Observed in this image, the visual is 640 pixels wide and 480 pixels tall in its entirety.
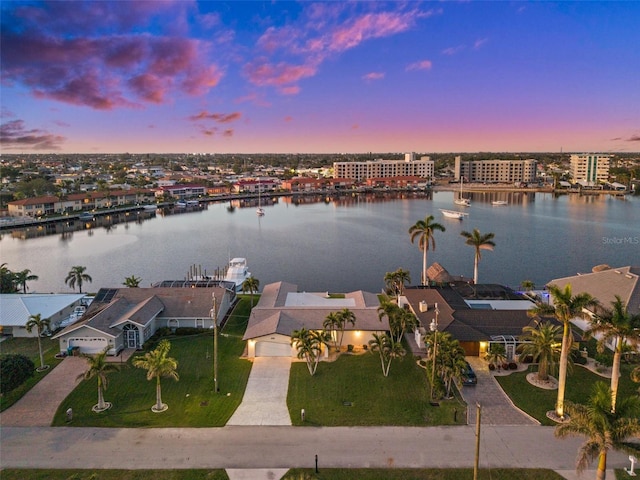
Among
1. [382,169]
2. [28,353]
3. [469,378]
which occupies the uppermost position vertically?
[382,169]

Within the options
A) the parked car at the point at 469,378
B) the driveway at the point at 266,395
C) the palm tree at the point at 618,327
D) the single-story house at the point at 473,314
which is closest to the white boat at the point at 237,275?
the single-story house at the point at 473,314

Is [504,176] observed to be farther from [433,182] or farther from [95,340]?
[95,340]

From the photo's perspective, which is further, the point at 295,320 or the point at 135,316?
the point at 135,316

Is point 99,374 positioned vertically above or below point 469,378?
above

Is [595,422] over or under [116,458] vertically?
over

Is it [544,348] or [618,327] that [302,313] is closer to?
[544,348]

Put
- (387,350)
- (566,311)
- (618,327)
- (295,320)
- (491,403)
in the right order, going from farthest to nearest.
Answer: (295,320) → (387,350) → (491,403) → (566,311) → (618,327)

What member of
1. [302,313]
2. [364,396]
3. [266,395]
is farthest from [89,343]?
[364,396]

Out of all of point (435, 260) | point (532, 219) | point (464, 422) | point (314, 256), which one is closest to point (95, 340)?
point (464, 422)
